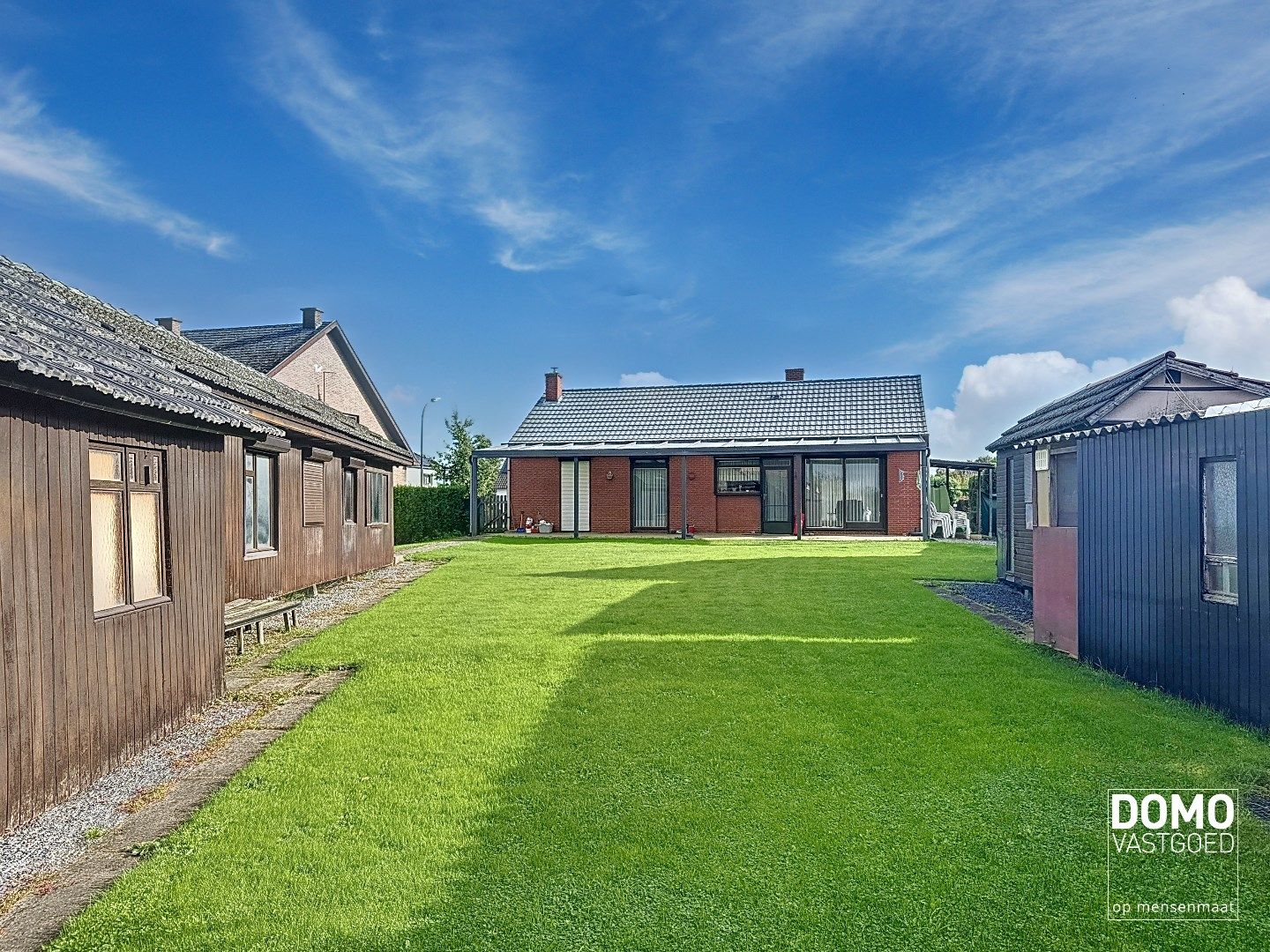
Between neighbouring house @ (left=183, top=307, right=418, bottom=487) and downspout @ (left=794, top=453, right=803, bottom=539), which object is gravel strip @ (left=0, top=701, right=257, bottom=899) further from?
downspout @ (left=794, top=453, right=803, bottom=539)

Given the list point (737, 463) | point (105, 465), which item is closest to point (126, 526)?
point (105, 465)

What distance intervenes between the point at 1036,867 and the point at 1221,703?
11.0 ft

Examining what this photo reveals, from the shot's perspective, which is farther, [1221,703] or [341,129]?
[341,129]

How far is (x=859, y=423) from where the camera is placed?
23.8 meters

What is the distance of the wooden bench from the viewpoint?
738 cm

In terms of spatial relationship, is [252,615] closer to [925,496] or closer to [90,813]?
[90,813]

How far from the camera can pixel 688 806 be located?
3799 millimetres

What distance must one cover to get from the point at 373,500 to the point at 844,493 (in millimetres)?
13868

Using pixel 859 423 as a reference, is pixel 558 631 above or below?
below

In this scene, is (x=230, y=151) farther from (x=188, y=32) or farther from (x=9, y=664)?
(x=9, y=664)

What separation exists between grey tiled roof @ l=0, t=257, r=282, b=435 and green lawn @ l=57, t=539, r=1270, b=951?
2361 mm

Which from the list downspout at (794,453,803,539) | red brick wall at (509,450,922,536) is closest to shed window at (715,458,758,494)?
red brick wall at (509,450,922,536)

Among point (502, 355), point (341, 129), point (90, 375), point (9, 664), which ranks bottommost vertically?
point (9, 664)

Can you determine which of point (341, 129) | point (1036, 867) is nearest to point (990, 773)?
point (1036, 867)
